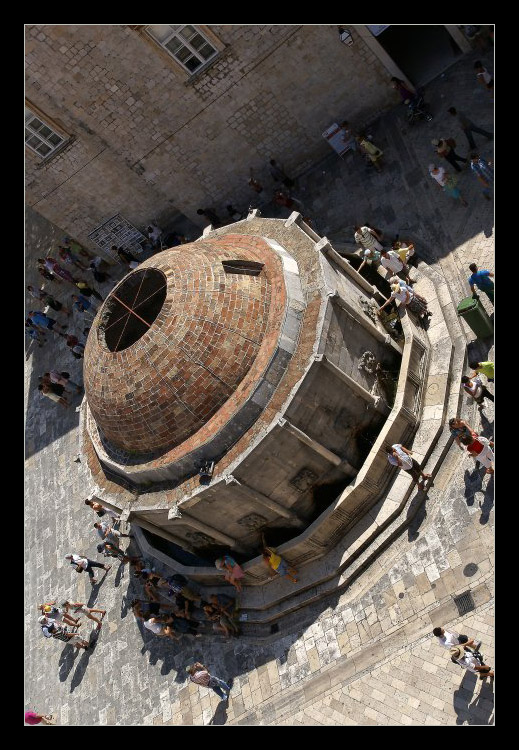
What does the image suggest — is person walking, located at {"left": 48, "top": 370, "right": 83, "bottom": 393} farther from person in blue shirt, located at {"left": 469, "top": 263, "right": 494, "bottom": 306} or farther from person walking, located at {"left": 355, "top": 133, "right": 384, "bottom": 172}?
person in blue shirt, located at {"left": 469, "top": 263, "right": 494, "bottom": 306}

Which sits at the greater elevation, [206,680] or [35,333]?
[35,333]

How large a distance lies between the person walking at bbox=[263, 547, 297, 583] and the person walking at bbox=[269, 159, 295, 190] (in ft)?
48.4

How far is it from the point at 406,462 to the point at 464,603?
379cm

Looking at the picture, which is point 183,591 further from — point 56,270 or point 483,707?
point 56,270

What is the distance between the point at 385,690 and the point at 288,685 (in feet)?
9.93

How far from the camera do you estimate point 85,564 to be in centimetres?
2562

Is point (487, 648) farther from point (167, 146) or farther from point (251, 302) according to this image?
point (167, 146)

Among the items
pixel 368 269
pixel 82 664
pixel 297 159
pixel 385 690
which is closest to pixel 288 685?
pixel 385 690

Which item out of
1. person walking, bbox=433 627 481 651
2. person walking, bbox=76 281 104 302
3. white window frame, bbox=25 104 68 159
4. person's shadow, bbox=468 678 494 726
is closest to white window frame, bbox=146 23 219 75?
white window frame, bbox=25 104 68 159

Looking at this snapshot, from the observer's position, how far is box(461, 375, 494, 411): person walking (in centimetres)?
1944

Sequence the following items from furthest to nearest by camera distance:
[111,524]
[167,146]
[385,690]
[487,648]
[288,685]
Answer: [167,146]
[111,524]
[288,685]
[385,690]
[487,648]

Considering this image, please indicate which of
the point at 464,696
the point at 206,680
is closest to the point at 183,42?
the point at 206,680

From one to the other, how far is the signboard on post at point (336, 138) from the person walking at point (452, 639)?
58.7 ft

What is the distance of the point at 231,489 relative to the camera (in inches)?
756
